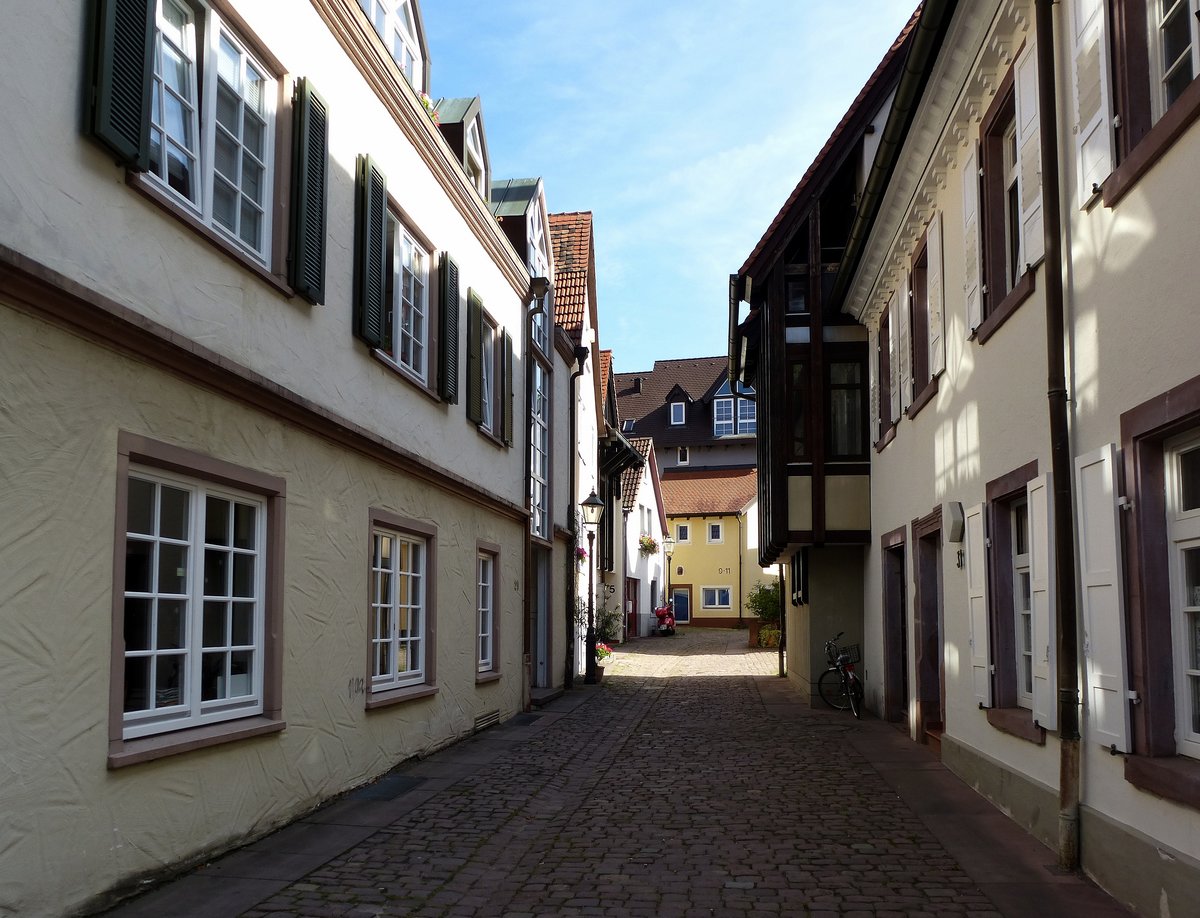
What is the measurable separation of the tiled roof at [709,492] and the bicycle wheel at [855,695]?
35429 mm

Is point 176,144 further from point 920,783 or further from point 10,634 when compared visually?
point 920,783

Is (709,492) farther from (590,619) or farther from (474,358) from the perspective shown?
(474,358)

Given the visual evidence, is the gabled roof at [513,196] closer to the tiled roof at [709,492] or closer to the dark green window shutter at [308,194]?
the dark green window shutter at [308,194]

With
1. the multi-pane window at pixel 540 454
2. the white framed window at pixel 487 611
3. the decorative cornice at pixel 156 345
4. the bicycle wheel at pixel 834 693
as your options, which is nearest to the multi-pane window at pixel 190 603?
the decorative cornice at pixel 156 345

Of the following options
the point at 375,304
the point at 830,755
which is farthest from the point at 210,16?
the point at 830,755

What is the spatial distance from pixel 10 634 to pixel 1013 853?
220 inches

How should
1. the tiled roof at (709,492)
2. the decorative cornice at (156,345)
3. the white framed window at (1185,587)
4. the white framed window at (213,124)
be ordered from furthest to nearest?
the tiled roof at (709,492) → the white framed window at (213,124) → the white framed window at (1185,587) → the decorative cornice at (156,345)

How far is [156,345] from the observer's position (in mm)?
5961

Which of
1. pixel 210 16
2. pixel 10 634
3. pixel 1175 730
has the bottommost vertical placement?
pixel 1175 730

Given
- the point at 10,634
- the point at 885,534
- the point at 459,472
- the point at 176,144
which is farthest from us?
the point at 885,534

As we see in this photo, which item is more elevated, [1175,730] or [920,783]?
[1175,730]

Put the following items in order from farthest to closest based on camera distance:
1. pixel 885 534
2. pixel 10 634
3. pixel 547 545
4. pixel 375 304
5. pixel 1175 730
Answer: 1. pixel 547 545
2. pixel 885 534
3. pixel 375 304
4. pixel 1175 730
5. pixel 10 634

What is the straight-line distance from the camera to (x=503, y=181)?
17812 mm

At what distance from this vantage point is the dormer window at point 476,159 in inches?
539
